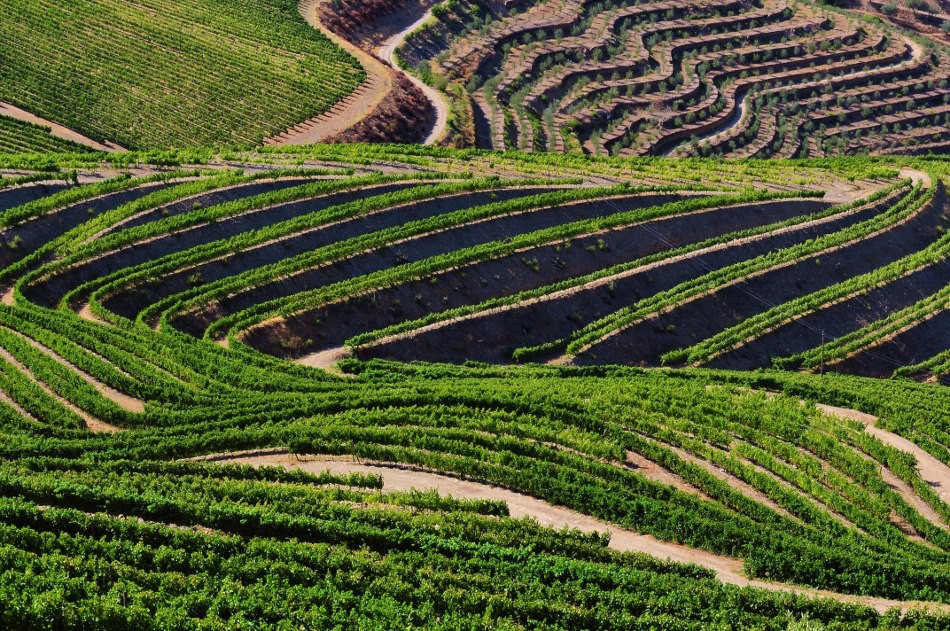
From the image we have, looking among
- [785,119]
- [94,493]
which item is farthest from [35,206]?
[785,119]

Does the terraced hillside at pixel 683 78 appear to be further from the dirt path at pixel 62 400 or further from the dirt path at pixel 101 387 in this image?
the dirt path at pixel 62 400

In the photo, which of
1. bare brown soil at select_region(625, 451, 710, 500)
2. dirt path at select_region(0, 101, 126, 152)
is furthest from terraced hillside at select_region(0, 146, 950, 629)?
dirt path at select_region(0, 101, 126, 152)

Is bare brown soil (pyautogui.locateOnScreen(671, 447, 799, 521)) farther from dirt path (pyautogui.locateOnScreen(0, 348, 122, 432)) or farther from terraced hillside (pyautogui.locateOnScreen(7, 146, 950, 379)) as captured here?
dirt path (pyautogui.locateOnScreen(0, 348, 122, 432))

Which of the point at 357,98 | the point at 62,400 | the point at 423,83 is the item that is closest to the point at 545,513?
the point at 62,400

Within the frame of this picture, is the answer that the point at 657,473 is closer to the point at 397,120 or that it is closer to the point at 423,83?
the point at 397,120

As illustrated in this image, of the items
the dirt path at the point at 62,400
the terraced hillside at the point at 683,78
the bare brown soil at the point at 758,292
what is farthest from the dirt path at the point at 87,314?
the terraced hillside at the point at 683,78

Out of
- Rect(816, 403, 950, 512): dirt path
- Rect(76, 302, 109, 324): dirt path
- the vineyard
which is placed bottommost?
Rect(816, 403, 950, 512): dirt path
